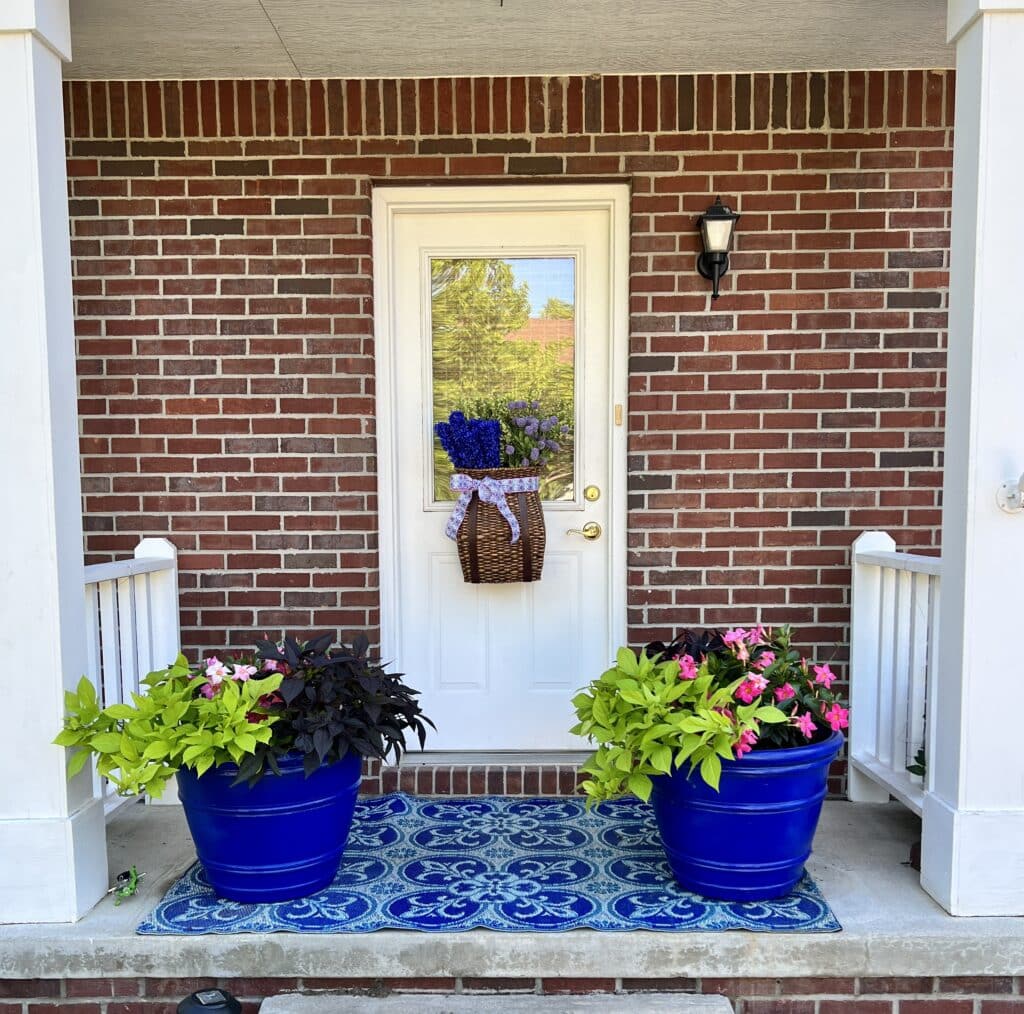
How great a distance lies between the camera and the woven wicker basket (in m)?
2.81

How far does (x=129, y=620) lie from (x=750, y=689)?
6.69 feet

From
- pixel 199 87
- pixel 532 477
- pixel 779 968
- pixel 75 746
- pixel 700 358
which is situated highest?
pixel 199 87

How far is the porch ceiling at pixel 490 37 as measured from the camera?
242 centimetres

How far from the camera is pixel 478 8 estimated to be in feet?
7.93

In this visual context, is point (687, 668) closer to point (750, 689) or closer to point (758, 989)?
point (750, 689)

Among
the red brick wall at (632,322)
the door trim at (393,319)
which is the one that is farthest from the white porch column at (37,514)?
the door trim at (393,319)

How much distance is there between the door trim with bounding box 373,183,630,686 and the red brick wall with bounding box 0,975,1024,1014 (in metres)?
1.23

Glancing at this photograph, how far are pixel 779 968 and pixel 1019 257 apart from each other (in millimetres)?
1900

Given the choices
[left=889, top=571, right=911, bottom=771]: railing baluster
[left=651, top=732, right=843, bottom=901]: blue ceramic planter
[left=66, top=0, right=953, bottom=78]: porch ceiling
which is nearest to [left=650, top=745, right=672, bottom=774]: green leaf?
[left=651, top=732, right=843, bottom=901]: blue ceramic planter

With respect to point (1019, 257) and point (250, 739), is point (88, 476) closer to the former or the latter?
point (250, 739)

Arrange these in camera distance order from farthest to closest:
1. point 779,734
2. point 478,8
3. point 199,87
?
point 199,87, point 478,8, point 779,734

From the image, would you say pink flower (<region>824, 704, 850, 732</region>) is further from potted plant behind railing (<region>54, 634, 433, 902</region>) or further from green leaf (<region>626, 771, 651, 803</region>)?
potted plant behind railing (<region>54, 634, 433, 902</region>)

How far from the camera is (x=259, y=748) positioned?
200 centimetres

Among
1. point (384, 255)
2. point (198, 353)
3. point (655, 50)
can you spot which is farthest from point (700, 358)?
point (198, 353)
